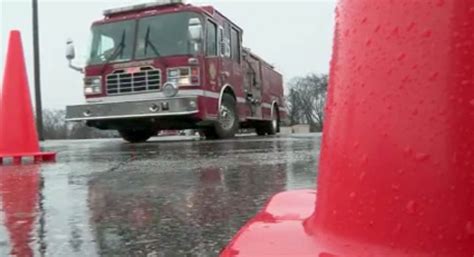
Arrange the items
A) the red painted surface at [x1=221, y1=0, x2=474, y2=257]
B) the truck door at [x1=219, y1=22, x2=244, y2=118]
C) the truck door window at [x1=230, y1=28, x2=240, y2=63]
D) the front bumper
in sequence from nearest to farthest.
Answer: the red painted surface at [x1=221, y1=0, x2=474, y2=257] → the front bumper → the truck door at [x1=219, y1=22, x2=244, y2=118] → the truck door window at [x1=230, y1=28, x2=240, y2=63]

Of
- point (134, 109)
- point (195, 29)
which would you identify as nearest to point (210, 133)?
point (134, 109)

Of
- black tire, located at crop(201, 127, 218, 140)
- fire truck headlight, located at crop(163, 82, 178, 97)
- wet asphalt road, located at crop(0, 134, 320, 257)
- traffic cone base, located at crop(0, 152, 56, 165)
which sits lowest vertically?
wet asphalt road, located at crop(0, 134, 320, 257)

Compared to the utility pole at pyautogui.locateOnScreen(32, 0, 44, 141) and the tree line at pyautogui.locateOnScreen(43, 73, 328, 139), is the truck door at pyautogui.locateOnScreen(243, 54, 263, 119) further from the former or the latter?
the tree line at pyautogui.locateOnScreen(43, 73, 328, 139)

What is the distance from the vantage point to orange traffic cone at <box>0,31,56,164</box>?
5902mm

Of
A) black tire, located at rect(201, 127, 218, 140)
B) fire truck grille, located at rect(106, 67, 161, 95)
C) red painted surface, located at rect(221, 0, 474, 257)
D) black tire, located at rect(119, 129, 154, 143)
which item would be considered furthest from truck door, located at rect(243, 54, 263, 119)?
red painted surface, located at rect(221, 0, 474, 257)

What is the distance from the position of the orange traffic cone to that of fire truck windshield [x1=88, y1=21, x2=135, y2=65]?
3.88 meters

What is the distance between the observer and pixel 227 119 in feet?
36.0

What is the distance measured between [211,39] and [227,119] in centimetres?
165

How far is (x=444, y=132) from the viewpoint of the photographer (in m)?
1.04

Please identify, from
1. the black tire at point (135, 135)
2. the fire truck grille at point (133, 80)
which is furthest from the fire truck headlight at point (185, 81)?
the black tire at point (135, 135)

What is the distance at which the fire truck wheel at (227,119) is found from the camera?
10.6 meters

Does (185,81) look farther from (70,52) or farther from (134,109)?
(70,52)

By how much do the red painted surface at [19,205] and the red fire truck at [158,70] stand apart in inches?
192

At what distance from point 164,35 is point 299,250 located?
8.96 meters
